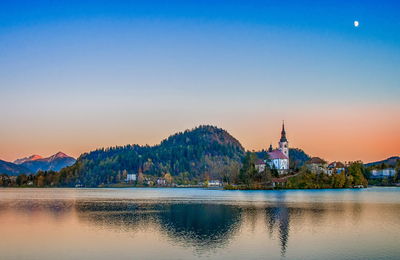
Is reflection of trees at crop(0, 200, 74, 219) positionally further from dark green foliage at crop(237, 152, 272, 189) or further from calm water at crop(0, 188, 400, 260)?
dark green foliage at crop(237, 152, 272, 189)

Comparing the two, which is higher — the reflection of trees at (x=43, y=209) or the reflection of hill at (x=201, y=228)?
the reflection of hill at (x=201, y=228)

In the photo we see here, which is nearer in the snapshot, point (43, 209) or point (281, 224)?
point (281, 224)

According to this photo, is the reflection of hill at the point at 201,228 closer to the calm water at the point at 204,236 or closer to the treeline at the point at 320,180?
the calm water at the point at 204,236

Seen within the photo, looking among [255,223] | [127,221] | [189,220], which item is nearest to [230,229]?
[255,223]

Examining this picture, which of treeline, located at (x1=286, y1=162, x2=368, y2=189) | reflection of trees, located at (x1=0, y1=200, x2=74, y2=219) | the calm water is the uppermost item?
treeline, located at (x1=286, y1=162, x2=368, y2=189)

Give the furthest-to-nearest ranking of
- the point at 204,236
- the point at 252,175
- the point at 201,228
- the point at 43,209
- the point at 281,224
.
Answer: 1. the point at 252,175
2. the point at 43,209
3. the point at 281,224
4. the point at 201,228
5. the point at 204,236

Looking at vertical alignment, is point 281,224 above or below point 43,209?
above

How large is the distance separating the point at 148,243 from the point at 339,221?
2649 centimetres

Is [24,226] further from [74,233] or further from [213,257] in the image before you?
[213,257]

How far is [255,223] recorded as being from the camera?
171ft

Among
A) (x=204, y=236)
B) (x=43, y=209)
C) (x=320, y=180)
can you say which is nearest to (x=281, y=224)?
(x=204, y=236)

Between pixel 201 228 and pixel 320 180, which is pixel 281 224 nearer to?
pixel 201 228

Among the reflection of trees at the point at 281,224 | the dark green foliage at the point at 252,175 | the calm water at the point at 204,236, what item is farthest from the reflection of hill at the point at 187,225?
the dark green foliage at the point at 252,175

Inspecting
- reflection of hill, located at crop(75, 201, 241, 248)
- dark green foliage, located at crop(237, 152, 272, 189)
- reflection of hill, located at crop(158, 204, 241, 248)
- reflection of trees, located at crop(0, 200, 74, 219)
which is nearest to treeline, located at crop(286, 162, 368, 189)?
dark green foliage, located at crop(237, 152, 272, 189)
